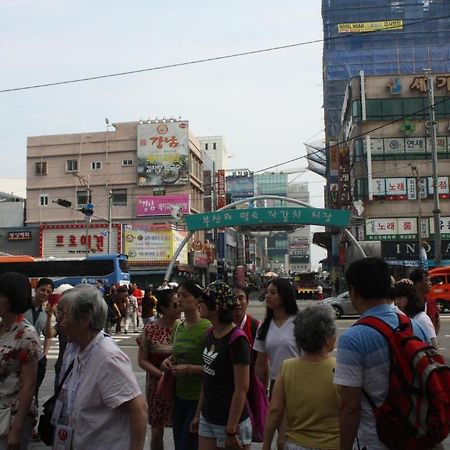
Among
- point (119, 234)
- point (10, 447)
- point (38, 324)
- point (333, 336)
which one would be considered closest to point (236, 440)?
point (333, 336)

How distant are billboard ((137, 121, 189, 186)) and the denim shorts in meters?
49.9

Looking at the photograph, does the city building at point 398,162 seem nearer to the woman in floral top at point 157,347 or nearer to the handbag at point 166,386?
the woman in floral top at point 157,347

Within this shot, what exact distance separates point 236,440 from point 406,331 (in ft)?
5.50

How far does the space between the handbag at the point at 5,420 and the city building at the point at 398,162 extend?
147 ft

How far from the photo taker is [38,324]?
27.5 ft

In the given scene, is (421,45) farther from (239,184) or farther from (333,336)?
(333,336)

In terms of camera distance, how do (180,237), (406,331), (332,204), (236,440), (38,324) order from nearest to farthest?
(406,331) → (236,440) → (38,324) → (180,237) → (332,204)

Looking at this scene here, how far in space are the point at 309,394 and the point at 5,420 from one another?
5.99 ft

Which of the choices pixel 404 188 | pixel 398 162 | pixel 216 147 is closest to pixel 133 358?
pixel 404 188

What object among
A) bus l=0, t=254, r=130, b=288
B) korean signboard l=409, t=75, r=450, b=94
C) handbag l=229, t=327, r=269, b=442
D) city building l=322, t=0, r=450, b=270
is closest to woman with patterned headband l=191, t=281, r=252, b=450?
handbag l=229, t=327, r=269, b=442

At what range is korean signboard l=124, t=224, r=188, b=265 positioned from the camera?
164 ft

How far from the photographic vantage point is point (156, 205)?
53.5 m

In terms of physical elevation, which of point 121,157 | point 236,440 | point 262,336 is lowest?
point 236,440

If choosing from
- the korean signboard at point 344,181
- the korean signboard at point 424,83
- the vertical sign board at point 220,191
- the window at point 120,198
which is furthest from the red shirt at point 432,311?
the vertical sign board at point 220,191
